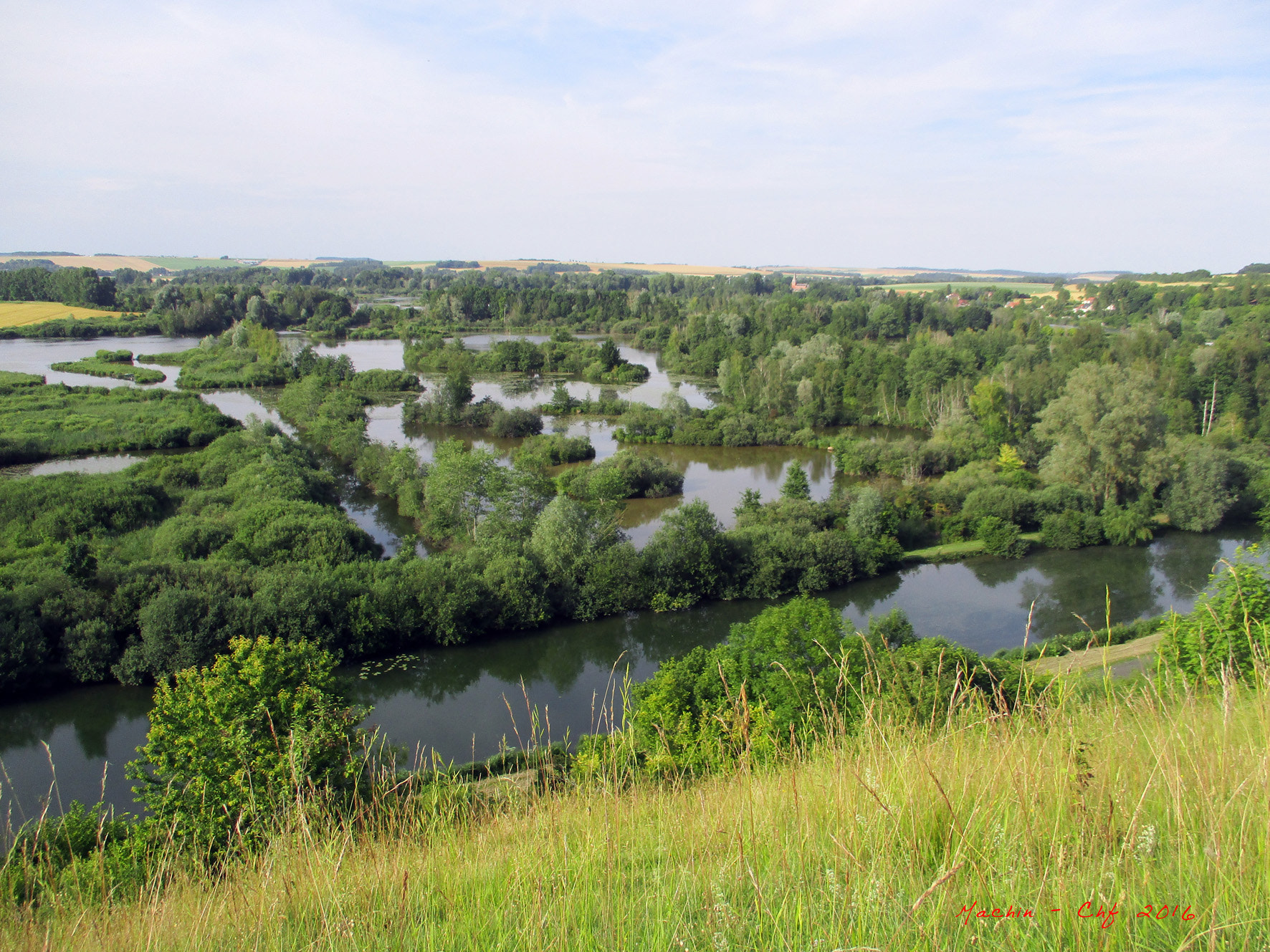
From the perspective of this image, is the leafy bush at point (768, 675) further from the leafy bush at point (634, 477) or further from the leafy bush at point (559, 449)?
the leafy bush at point (559, 449)

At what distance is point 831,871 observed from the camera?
209 cm

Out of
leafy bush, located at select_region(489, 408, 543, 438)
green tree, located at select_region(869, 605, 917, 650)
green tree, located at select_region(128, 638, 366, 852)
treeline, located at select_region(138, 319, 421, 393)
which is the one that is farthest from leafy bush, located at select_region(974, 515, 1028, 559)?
treeline, located at select_region(138, 319, 421, 393)

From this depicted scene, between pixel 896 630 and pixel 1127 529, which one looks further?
pixel 1127 529

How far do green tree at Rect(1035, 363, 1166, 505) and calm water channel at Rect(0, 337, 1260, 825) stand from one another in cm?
276

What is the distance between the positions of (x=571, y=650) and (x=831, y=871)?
681 inches

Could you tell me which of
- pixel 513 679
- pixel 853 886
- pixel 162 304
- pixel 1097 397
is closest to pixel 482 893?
pixel 853 886

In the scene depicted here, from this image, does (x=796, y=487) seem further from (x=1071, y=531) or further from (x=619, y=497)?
(x=1071, y=531)

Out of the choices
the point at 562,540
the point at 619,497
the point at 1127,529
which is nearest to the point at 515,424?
the point at 619,497

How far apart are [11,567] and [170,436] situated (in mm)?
20001

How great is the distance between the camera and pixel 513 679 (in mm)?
17359

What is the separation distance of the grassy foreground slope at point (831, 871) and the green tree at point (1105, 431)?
→ 1130 inches

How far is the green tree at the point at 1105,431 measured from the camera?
91.6 feet

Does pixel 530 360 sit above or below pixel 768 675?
above
